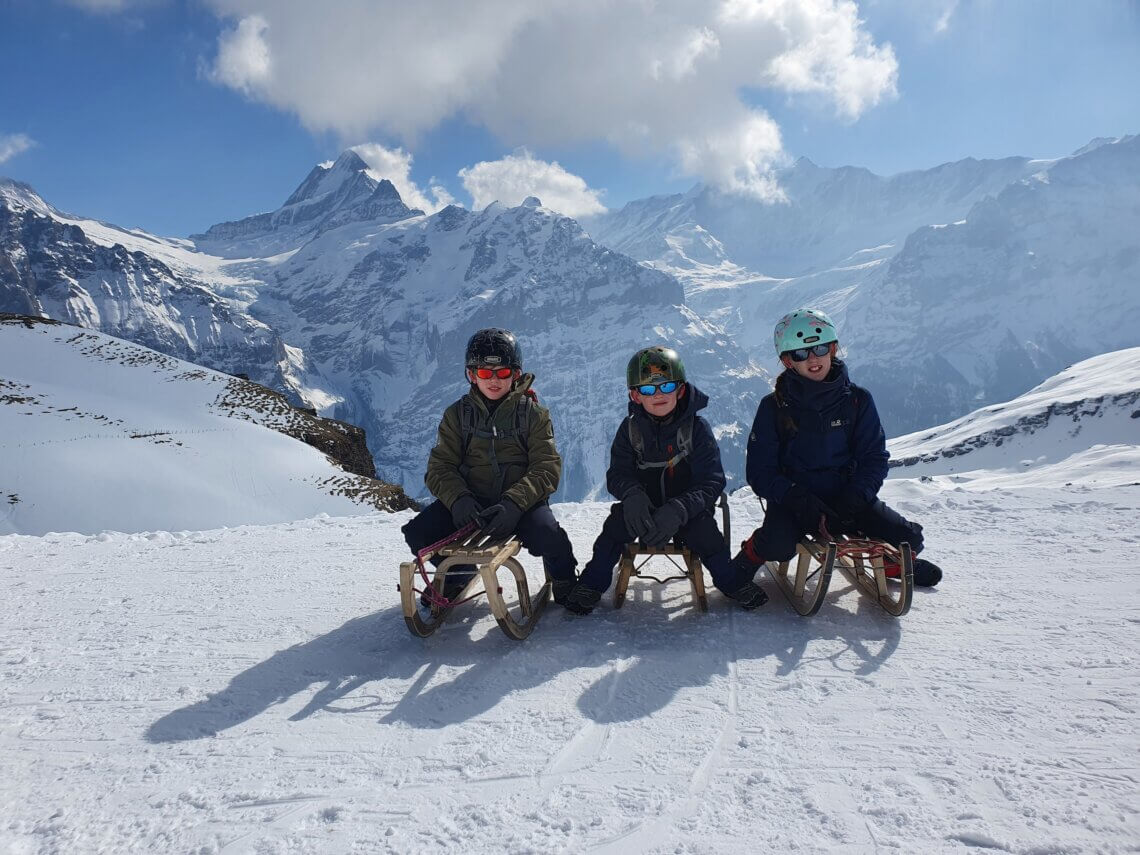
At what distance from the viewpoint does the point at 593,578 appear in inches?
208

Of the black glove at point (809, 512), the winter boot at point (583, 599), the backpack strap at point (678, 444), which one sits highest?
the backpack strap at point (678, 444)

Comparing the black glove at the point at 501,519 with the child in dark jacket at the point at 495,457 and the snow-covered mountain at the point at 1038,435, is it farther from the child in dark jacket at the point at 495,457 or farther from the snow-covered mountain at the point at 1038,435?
the snow-covered mountain at the point at 1038,435

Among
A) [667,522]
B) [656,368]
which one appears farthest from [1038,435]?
[667,522]

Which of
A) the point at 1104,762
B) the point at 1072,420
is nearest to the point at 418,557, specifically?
the point at 1104,762

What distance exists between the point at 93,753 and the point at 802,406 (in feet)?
18.5

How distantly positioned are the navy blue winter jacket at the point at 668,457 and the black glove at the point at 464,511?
3.80 ft

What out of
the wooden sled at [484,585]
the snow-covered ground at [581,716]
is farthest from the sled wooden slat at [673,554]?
the wooden sled at [484,585]

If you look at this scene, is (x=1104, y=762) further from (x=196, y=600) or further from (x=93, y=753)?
(x=196, y=600)

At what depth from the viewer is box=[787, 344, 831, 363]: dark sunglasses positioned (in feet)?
17.6

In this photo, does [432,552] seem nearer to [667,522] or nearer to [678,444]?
[667,522]

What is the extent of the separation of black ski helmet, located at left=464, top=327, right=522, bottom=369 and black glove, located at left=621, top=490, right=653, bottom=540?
64.9 inches

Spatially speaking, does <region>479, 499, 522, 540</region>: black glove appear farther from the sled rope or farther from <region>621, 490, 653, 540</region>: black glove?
<region>621, 490, 653, 540</region>: black glove

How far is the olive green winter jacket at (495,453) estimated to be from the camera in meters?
5.47

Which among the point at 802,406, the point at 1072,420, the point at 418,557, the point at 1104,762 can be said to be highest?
the point at 802,406
